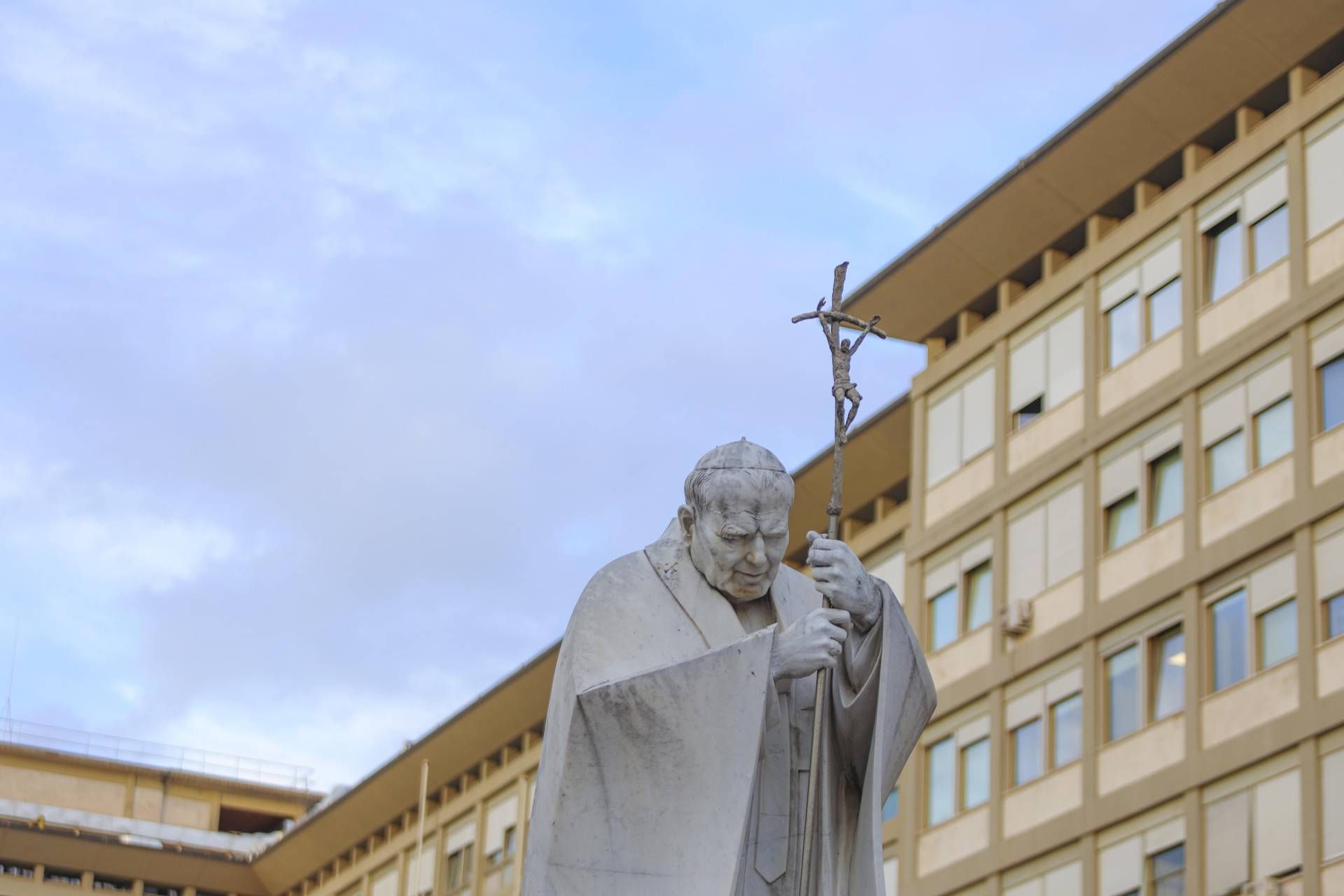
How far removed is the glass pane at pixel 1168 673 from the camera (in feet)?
162

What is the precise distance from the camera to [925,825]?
55500mm

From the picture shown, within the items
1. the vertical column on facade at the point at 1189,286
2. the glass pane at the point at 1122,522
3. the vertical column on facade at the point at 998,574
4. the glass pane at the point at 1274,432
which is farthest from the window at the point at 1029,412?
the glass pane at the point at 1274,432

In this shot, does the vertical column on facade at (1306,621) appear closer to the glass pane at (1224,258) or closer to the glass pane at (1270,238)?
the glass pane at (1270,238)

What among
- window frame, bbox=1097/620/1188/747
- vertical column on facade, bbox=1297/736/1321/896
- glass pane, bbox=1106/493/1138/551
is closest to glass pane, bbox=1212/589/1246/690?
window frame, bbox=1097/620/1188/747

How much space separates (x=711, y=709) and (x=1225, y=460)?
39.4 meters

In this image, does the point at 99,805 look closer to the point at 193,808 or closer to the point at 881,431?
the point at 193,808

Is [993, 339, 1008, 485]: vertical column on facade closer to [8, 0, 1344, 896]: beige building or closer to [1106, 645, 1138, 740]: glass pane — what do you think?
[8, 0, 1344, 896]: beige building

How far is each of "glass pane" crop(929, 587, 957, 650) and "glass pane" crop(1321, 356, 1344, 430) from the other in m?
11.3

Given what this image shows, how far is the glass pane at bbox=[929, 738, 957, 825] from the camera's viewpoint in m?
55.0

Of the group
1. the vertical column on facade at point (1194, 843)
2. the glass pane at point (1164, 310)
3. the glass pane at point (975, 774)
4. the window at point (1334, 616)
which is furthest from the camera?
the glass pane at point (975, 774)

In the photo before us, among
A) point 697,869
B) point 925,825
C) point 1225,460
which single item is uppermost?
point 1225,460

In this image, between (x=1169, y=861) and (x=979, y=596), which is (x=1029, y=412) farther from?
(x=1169, y=861)

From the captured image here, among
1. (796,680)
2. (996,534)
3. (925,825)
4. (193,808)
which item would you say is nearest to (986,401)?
(996,534)

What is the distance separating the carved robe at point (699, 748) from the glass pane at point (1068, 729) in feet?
133
